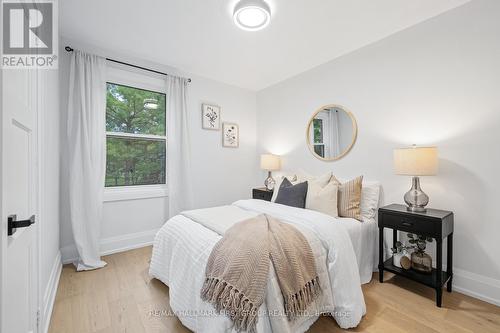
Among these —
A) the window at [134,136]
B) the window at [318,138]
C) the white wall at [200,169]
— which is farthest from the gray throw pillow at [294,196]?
the window at [134,136]

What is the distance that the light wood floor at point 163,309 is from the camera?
159cm

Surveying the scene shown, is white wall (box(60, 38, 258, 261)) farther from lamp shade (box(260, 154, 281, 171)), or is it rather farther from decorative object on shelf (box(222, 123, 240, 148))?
lamp shade (box(260, 154, 281, 171))

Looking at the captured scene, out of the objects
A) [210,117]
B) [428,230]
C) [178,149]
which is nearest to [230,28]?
[210,117]

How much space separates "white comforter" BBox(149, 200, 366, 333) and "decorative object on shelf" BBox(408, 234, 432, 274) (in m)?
0.85

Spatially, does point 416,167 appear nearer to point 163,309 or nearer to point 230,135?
point 163,309

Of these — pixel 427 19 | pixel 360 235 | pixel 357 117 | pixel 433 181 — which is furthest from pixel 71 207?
pixel 427 19

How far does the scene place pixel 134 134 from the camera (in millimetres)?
3143

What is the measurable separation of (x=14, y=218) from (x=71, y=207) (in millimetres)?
1924

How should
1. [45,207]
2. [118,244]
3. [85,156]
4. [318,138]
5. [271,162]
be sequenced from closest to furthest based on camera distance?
1. [45,207]
2. [85,156]
3. [118,244]
4. [318,138]
5. [271,162]

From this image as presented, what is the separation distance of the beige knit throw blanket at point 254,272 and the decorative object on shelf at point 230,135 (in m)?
2.51

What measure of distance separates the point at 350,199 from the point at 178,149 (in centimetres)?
244

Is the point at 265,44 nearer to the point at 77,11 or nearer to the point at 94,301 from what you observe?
the point at 77,11

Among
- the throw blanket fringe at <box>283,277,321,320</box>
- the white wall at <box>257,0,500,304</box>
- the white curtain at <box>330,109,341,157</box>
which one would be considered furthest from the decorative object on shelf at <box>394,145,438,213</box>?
the throw blanket fringe at <box>283,277,321,320</box>

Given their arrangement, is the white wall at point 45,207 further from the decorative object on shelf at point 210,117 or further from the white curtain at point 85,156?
the decorative object on shelf at point 210,117
